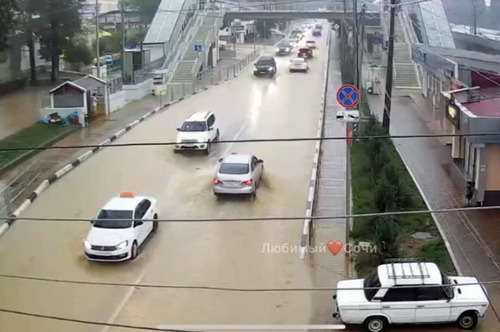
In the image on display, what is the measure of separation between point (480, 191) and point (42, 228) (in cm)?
1002

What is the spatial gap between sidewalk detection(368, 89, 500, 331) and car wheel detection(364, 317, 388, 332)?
1617 mm

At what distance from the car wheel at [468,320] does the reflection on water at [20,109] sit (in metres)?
21.0

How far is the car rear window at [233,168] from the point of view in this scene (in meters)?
19.3

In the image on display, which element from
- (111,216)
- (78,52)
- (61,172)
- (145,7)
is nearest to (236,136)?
(61,172)

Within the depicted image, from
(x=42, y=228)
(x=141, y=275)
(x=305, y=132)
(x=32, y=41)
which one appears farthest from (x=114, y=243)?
(x=32, y=41)

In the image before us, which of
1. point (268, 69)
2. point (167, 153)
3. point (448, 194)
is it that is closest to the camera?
point (448, 194)

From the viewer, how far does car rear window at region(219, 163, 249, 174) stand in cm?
1928

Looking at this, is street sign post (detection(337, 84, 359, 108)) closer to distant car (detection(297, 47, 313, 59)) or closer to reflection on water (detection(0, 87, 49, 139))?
reflection on water (detection(0, 87, 49, 139))

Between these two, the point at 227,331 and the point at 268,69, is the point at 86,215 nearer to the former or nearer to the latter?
the point at 227,331

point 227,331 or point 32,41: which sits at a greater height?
point 32,41

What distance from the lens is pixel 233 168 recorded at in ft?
63.6

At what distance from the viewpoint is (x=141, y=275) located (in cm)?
1429

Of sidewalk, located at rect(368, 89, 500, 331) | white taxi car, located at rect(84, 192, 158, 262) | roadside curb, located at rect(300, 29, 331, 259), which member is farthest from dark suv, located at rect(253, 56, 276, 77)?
white taxi car, located at rect(84, 192, 158, 262)

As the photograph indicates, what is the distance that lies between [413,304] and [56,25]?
35822mm
